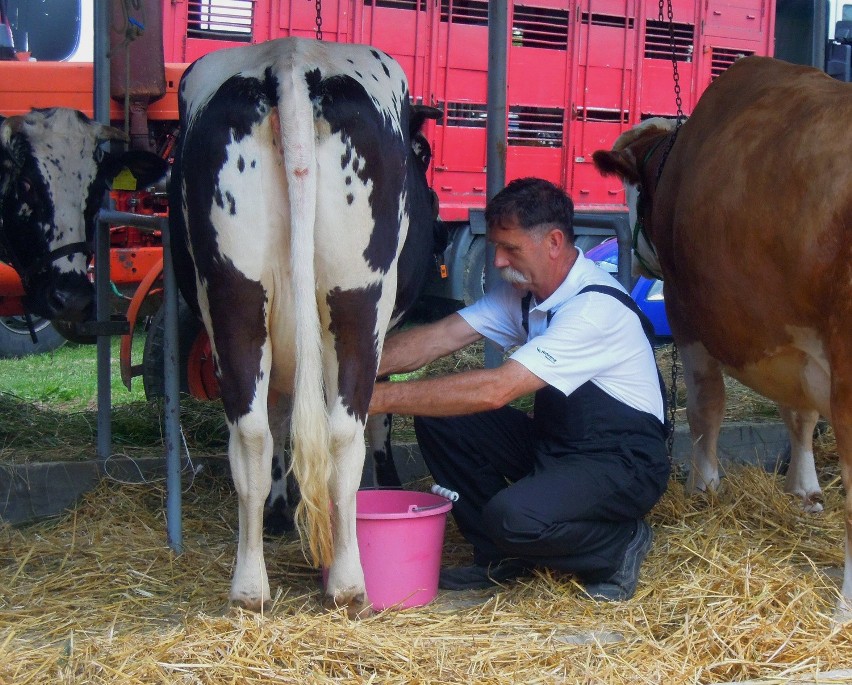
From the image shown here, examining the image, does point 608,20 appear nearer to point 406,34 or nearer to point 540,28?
point 540,28

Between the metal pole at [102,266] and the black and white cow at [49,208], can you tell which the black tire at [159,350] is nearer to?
the metal pole at [102,266]

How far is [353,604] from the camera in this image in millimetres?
3383

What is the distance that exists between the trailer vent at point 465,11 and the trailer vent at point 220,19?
2.23 meters

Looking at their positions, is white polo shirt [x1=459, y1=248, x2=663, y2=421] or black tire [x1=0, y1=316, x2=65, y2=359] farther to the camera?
black tire [x1=0, y1=316, x2=65, y2=359]

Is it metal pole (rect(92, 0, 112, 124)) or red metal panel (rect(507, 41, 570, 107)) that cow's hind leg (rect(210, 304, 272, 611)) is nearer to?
metal pole (rect(92, 0, 112, 124))

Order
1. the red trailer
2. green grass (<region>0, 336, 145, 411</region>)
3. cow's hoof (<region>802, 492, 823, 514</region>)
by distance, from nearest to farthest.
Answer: cow's hoof (<region>802, 492, 823, 514</region>), green grass (<region>0, 336, 145, 411</region>), the red trailer

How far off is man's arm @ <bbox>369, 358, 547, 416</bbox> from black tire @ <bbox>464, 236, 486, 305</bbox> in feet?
25.1

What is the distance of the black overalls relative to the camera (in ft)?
11.5

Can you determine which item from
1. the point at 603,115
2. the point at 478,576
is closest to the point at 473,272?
the point at 603,115

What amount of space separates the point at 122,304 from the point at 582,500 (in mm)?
4744

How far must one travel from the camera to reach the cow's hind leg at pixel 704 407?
191 inches

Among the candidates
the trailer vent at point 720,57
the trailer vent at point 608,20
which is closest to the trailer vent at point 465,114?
the trailer vent at point 608,20

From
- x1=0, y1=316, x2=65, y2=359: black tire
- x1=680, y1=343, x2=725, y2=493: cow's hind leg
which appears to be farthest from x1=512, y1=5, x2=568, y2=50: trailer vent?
x1=680, y1=343, x2=725, y2=493: cow's hind leg

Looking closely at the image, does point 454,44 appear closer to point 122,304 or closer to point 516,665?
point 122,304
